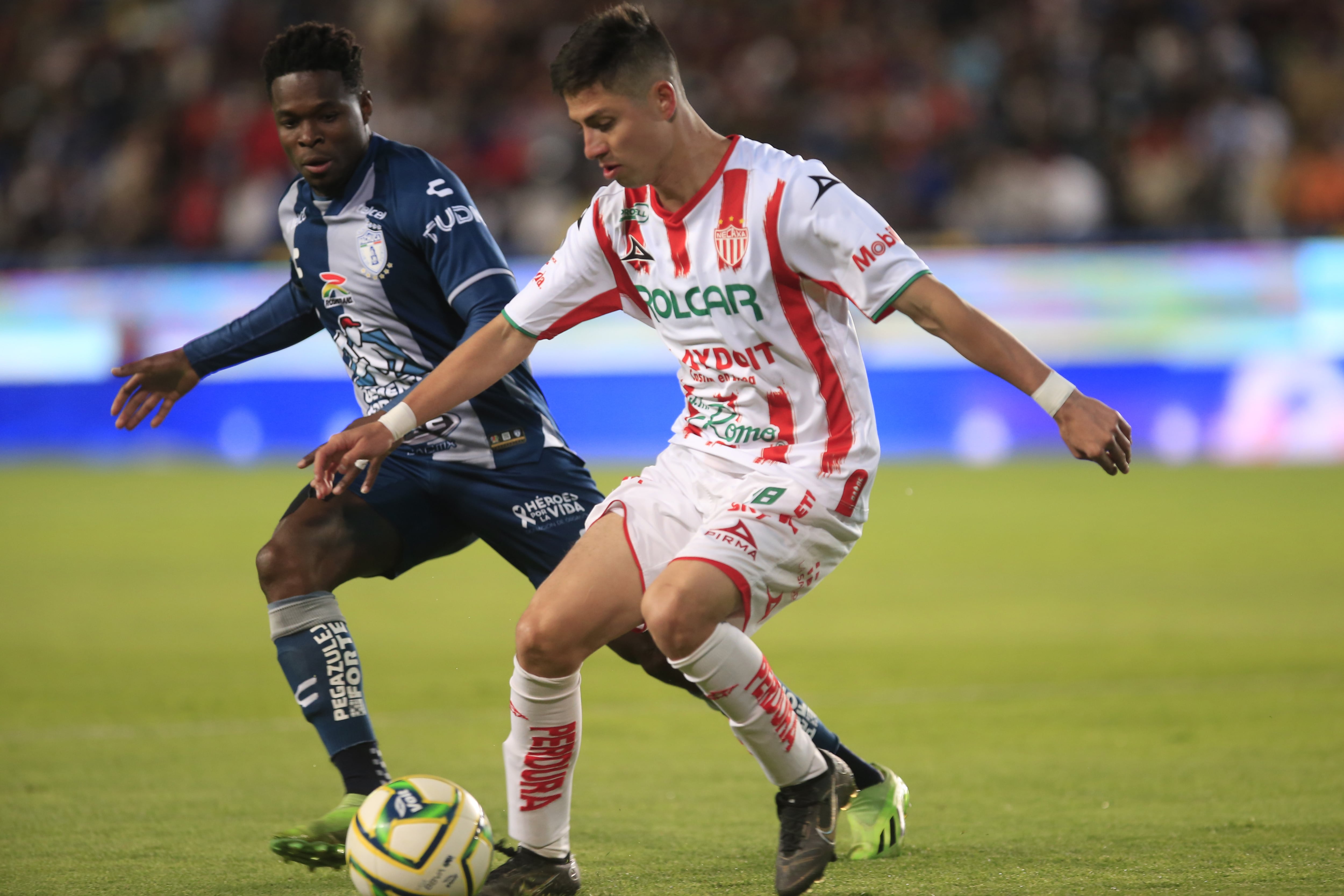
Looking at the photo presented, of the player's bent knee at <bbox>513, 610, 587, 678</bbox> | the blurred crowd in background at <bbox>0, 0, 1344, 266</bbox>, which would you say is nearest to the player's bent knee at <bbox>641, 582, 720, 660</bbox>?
the player's bent knee at <bbox>513, 610, 587, 678</bbox>

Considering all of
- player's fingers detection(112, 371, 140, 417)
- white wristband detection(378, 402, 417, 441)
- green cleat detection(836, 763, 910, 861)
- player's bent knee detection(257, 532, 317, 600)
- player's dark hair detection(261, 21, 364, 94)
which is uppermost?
player's dark hair detection(261, 21, 364, 94)

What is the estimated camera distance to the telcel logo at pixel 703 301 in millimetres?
3879

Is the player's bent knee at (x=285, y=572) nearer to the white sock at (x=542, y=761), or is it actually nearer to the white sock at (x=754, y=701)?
the white sock at (x=542, y=761)

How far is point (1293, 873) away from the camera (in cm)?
Answer: 394

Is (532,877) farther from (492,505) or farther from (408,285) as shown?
(408,285)

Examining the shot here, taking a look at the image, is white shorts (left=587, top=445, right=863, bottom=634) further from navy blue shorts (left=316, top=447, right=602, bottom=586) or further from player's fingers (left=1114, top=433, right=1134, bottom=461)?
player's fingers (left=1114, top=433, right=1134, bottom=461)

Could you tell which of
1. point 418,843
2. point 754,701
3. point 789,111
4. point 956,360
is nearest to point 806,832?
point 754,701

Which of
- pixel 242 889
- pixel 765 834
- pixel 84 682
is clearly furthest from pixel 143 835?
pixel 84 682

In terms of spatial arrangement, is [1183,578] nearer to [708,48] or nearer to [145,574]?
[145,574]

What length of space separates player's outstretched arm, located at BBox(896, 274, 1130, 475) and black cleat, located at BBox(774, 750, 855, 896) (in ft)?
3.55

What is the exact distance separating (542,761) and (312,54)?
206cm

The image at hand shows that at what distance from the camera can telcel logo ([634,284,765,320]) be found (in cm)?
388

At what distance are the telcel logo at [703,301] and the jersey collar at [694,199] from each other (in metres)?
0.17

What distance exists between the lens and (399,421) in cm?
405
